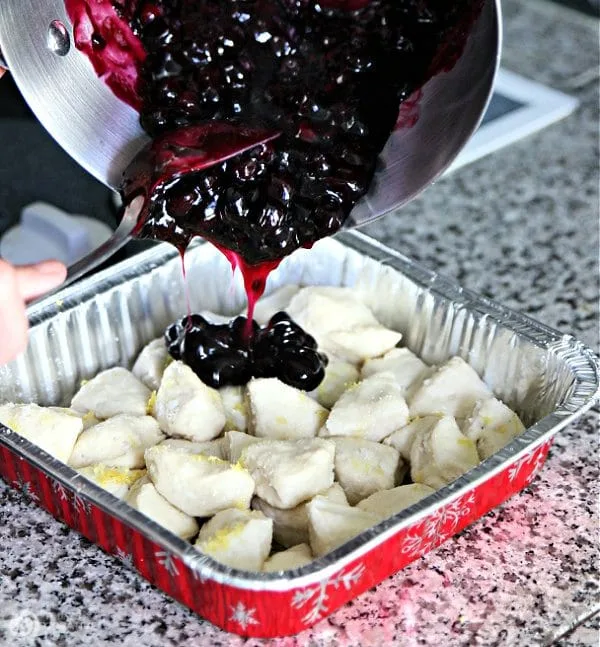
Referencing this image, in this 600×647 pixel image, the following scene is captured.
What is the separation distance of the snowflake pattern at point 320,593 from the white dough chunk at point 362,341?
43 cm

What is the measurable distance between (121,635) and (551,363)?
60 cm

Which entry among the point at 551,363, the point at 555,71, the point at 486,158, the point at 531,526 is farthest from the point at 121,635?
the point at 555,71

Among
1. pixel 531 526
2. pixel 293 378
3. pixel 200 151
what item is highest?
pixel 200 151

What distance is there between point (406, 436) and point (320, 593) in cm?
31

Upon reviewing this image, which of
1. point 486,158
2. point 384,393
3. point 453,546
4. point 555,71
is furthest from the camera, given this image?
point 555,71

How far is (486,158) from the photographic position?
6.54 ft

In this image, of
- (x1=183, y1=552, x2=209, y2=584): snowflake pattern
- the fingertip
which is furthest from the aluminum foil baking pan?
the fingertip

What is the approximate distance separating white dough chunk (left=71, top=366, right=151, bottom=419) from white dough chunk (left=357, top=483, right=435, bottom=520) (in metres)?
0.32

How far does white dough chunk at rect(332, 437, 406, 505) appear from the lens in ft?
4.00

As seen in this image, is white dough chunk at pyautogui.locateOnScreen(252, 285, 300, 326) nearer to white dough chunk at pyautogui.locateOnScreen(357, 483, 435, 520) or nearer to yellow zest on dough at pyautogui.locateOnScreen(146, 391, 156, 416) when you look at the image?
yellow zest on dough at pyautogui.locateOnScreen(146, 391, 156, 416)

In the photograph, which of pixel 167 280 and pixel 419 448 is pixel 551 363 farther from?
pixel 167 280

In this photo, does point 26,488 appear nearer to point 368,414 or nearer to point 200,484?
point 200,484

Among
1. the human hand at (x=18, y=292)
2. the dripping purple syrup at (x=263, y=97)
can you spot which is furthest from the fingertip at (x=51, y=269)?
the dripping purple syrup at (x=263, y=97)

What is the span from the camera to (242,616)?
1.03 meters
